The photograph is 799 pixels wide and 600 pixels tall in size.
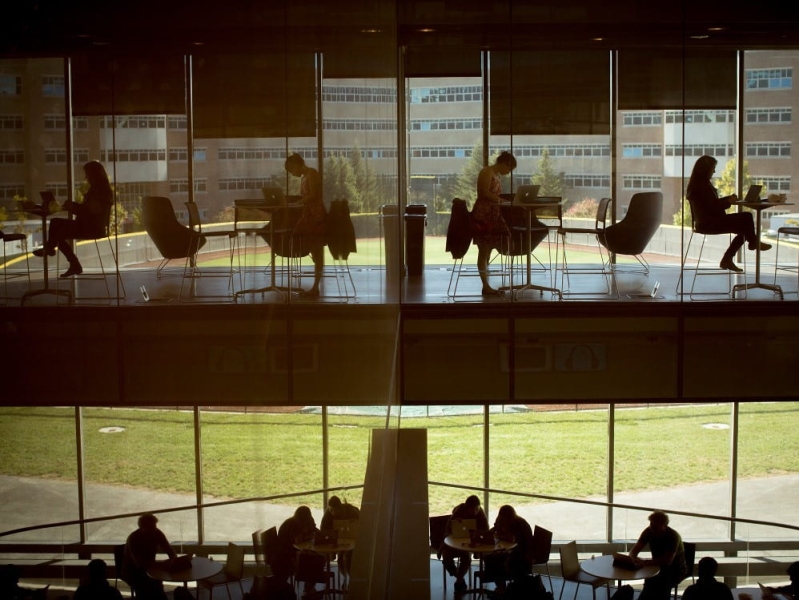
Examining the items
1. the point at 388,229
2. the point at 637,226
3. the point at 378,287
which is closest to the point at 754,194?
the point at 637,226

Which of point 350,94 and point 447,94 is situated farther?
point 447,94

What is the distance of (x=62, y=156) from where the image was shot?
0.42 metres

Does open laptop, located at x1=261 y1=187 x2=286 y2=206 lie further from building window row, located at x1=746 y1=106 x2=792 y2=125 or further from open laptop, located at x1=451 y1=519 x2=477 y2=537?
building window row, located at x1=746 y1=106 x2=792 y2=125

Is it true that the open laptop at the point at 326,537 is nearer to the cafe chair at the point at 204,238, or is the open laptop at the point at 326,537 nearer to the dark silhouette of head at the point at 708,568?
the cafe chair at the point at 204,238

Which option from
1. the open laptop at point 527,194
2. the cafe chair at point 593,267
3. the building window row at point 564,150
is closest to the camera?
the open laptop at point 527,194

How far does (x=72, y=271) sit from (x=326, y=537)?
0.37 meters

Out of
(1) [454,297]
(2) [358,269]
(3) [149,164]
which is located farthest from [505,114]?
(3) [149,164]

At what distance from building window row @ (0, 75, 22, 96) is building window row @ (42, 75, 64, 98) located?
0.06 metres

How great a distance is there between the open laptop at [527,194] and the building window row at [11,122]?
9144 millimetres

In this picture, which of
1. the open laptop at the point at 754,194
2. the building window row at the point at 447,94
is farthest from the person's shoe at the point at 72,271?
the building window row at the point at 447,94

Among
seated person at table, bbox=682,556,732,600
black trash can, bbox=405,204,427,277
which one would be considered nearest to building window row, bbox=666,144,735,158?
black trash can, bbox=405,204,427,277

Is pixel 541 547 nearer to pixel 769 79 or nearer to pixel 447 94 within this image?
pixel 447 94

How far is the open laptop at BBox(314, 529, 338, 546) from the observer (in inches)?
26.4

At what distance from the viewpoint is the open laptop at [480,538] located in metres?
8.45
